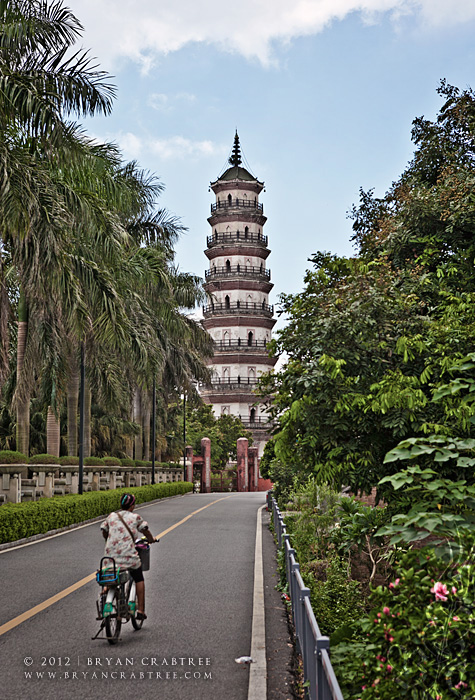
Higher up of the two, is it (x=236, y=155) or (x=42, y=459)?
(x=236, y=155)

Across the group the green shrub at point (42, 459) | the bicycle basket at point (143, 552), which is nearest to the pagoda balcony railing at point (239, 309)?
the green shrub at point (42, 459)

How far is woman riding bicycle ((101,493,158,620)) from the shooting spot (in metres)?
7.37

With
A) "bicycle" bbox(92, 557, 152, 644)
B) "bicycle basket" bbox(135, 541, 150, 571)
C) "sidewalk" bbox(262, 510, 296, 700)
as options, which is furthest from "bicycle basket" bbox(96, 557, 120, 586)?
"sidewalk" bbox(262, 510, 296, 700)

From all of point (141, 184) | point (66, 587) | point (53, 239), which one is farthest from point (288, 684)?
point (141, 184)

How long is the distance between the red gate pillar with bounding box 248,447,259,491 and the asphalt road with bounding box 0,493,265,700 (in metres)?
55.0

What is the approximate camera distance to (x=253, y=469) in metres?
69.3

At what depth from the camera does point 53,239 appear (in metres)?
15.3

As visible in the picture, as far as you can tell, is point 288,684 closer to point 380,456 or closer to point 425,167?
point 380,456

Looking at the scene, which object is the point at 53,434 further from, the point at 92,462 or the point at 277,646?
the point at 277,646

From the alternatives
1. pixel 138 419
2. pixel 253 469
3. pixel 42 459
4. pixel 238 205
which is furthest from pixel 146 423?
pixel 238 205

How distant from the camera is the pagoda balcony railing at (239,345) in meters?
75.8

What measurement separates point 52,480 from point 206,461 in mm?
43256

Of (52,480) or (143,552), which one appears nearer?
(143,552)

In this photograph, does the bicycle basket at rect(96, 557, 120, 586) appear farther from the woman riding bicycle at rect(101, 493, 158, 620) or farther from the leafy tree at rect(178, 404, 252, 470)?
the leafy tree at rect(178, 404, 252, 470)
